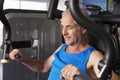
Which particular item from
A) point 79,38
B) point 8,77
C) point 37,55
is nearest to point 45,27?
point 37,55

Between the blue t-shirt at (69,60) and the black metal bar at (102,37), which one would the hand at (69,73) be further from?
the blue t-shirt at (69,60)

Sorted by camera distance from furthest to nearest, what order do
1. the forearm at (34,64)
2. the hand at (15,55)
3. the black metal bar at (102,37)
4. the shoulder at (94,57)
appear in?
the forearm at (34,64) < the hand at (15,55) < the shoulder at (94,57) < the black metal bar at (102,37)

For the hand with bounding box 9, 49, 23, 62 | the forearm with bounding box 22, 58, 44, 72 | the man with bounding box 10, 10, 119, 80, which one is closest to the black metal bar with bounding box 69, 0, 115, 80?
the man with bounding box 10, 10, 119, 80

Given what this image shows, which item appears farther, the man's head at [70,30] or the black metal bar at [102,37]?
the man's head at [70,30]

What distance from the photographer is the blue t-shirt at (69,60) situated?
1575 mm

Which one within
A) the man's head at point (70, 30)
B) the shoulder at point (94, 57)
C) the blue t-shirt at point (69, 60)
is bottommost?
the blue t-shirt at point (69, 60)

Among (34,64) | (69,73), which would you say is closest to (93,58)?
(69,73)

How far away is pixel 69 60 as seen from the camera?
5.42ft

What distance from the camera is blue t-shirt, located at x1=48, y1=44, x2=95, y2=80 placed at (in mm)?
1575

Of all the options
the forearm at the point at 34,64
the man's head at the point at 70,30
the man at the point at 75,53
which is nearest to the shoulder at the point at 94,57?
the man at the point at 75,53

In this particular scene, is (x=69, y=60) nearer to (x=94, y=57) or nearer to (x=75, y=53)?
(x=75, y=53)

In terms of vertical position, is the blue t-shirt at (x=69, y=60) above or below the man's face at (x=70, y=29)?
below

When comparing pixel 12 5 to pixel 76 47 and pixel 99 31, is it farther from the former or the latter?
pixel 99 31

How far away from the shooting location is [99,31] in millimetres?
960
